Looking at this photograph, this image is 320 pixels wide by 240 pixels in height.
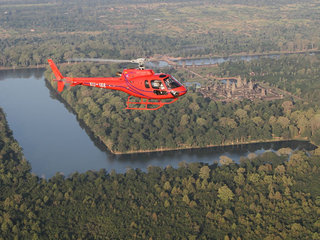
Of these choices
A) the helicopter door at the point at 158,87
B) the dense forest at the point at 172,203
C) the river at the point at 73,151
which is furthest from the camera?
the river at the point at 73,151

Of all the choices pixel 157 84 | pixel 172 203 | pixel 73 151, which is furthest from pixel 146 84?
pixel 73 151

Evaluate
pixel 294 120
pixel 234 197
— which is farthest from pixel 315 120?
pixel 234 197

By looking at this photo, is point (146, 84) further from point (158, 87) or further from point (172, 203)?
point (172, 203)

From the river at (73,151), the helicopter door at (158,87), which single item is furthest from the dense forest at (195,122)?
the helicopter door at (158,87)

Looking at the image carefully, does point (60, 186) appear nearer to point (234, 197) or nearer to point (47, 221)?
point (47, 221)

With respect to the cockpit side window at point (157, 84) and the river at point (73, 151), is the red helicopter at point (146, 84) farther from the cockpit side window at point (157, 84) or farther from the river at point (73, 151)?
the river at point (73, 151)

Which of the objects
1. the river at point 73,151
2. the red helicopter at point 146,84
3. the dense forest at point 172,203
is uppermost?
the red helicopter at point 146,84
